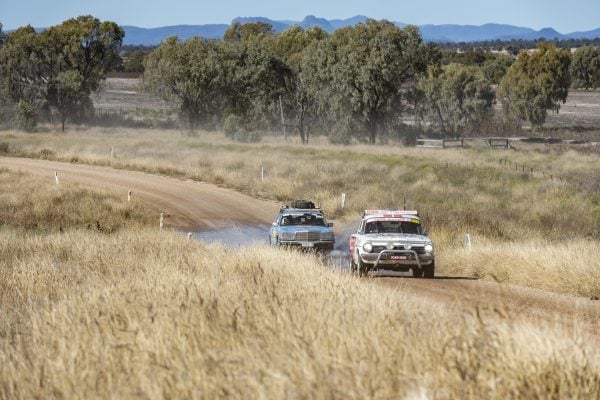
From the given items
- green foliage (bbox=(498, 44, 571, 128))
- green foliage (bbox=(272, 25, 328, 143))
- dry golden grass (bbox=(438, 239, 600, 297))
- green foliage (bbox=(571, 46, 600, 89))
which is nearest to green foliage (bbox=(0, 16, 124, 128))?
green foliage (bbox=(272, 25, 328, 143))

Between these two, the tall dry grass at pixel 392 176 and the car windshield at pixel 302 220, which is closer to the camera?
the car windshield at pixel 302 220

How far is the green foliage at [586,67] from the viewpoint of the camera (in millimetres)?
149875

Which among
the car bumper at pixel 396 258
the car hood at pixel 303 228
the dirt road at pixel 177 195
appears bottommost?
the dirt road at pixel 177 195

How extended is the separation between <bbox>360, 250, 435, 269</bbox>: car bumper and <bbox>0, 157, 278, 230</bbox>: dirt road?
16.0m

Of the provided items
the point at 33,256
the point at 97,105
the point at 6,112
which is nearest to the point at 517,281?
the point at 33,256

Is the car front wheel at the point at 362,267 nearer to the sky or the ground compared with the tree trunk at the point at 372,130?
nearer to the sky

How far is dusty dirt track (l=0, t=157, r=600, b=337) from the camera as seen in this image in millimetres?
14188

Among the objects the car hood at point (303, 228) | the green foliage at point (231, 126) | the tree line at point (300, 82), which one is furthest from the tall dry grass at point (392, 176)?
the tree line at point (300, 82)

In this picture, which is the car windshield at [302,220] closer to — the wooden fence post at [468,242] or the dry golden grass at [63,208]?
the wooden fence post at [468,242]

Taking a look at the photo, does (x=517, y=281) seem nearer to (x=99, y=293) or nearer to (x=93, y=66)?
(x=99, y=293)

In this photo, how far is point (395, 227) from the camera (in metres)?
20.5

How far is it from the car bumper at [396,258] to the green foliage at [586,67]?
13995 cm

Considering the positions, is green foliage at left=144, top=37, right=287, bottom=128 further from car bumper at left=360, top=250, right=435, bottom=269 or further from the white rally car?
car bumper at left=360, top=250, right=435, bottom=269

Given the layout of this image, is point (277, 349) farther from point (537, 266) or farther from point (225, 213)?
point (225, 213)
